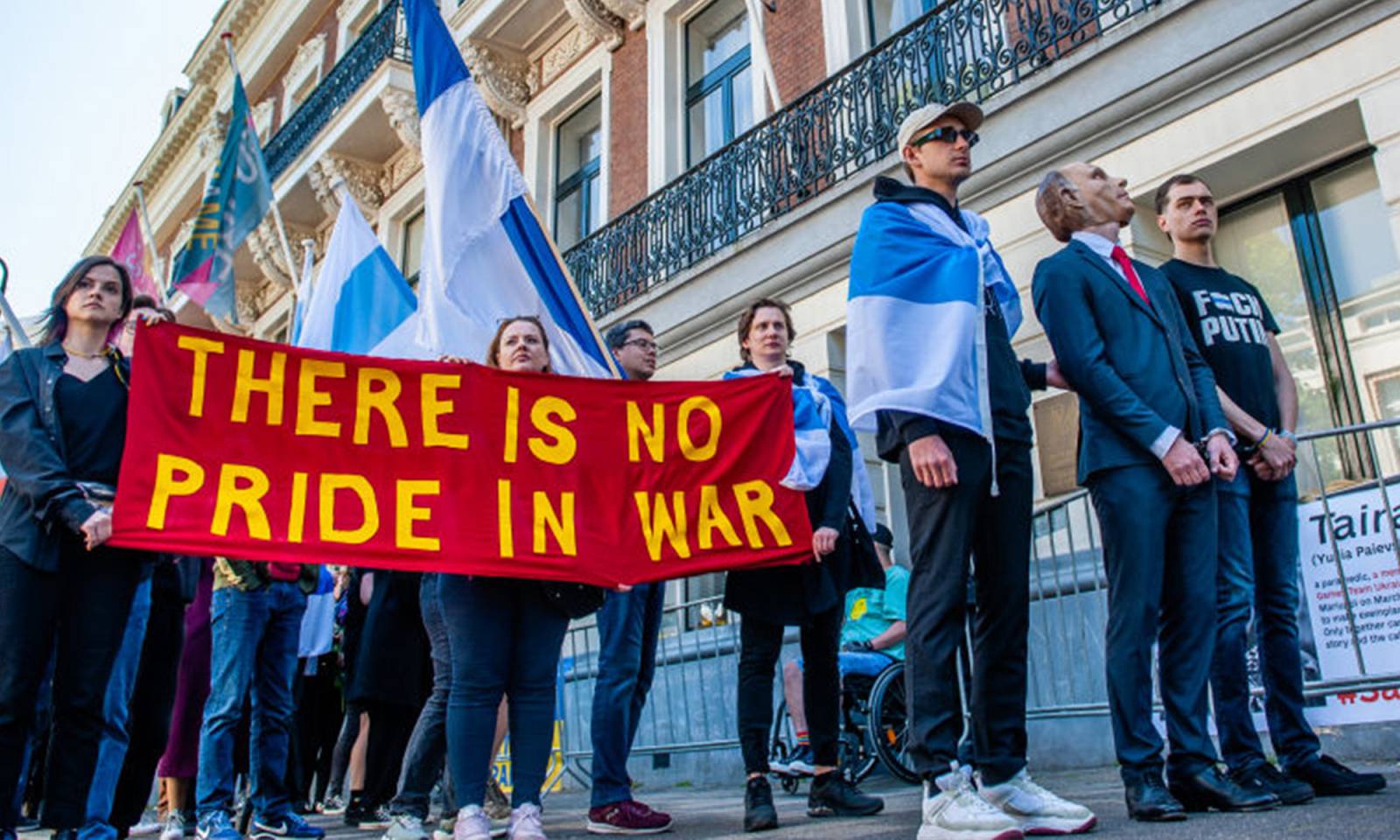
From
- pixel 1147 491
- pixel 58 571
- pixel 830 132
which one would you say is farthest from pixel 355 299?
pixel 1147 491

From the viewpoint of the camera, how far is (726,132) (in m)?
12.3

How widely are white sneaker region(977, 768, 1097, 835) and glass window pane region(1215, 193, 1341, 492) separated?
4890mm

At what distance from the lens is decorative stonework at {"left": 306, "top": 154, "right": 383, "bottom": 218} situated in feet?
59.4

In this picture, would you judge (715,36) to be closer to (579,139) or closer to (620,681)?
(579,139)

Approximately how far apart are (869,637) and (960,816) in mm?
3650

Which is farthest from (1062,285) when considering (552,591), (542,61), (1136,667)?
(542,61)

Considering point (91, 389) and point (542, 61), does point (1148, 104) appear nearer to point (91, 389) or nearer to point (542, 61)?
point (91, 389)

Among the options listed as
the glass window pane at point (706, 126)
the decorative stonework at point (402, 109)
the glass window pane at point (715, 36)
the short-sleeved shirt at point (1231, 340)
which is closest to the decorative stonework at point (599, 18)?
the glass window pane at point (715, 36)

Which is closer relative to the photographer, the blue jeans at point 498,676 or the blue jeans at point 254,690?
the blue jeans at point 498,676

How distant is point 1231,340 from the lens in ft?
12.7

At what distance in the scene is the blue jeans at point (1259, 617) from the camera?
3473mm

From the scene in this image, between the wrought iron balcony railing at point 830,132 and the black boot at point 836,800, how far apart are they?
578 centimetres

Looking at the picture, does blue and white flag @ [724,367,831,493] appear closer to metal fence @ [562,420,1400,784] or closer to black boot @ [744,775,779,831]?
black boot @ [744,775,779,831]

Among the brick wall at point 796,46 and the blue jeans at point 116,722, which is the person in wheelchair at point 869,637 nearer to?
the blue jeans at point 116,722
